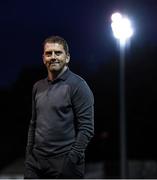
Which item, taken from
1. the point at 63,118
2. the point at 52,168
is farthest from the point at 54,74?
the point at 52,168

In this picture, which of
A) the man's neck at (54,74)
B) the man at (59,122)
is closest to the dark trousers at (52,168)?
the man at (59,122)

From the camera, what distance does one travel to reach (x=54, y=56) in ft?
8.30

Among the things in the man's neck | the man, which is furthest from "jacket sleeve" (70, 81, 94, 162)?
the man's neck

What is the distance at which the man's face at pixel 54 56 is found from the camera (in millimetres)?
2534

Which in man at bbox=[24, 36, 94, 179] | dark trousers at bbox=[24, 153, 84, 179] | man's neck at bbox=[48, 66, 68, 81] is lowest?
dark trousers at bbox=[24, 153, 84, 179]

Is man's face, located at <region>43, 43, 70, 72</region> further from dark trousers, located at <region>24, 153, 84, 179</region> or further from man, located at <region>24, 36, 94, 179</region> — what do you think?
dark trousers, located at <region>24, 153, 84, 179</region>

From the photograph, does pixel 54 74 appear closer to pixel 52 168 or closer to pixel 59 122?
pixel 59 122

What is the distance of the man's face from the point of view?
8.31 ft

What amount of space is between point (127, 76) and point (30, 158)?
18.4 meters

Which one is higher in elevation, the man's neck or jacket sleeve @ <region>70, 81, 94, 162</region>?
the man's neck

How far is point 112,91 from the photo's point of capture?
2019 cm

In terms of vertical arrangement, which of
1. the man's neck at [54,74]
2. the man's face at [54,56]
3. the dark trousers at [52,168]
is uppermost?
the man's face at [54,56]

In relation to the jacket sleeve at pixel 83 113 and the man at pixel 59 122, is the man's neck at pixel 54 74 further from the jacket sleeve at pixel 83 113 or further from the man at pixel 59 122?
the jacket sleeve at pixel 83 113

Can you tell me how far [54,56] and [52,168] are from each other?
496 mm
